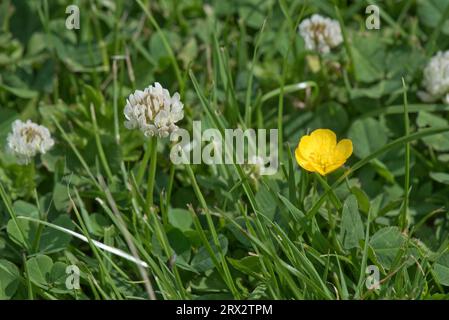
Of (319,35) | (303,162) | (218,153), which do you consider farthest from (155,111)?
(319,35)

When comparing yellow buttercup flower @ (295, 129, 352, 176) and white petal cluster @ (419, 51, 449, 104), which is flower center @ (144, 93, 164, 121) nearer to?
yellow buttercup flower @ (295, 129, 352, 176)

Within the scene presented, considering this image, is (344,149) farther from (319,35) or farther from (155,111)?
(319,35)

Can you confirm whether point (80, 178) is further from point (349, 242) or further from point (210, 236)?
point (349, 242)

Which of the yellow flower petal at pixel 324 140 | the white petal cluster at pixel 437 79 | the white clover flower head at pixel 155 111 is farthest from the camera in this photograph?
the white petal cluster at pixel 437 79

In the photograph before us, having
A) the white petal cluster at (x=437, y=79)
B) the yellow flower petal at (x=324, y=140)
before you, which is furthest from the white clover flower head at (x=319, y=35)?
the yellow flower petal at (x=324, y=140)

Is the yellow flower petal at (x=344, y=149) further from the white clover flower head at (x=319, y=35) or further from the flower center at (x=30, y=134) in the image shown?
the flower center at (x=30, y=134)

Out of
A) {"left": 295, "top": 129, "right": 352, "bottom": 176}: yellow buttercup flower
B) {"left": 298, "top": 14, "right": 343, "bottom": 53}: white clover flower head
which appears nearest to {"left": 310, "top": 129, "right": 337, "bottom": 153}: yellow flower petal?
{"left": 295, "top": 129, "right": 352, "bottom": 176}: yellow buttercup flower
